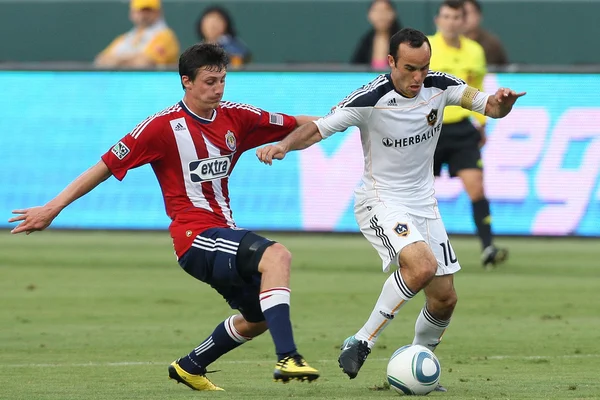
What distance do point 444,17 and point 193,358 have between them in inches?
268

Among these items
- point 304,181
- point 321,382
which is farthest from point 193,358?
point 304,181

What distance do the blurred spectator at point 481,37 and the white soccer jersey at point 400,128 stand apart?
8581 mm

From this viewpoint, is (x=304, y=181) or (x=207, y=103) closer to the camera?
(x=207, y=103)

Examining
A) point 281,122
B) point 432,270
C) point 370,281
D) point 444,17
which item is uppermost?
point 444,17

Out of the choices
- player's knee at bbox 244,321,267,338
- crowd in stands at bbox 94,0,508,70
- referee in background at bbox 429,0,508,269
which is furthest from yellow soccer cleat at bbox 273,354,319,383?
crowd in stands at bbox 94,0,508,70

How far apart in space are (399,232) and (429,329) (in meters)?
0.61

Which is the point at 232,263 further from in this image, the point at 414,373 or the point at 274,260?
the point at 414,373

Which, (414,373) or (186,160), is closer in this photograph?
(414,373)

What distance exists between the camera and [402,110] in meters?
7.68

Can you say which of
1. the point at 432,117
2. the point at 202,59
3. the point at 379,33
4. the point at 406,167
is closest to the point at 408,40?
the point at 432,117

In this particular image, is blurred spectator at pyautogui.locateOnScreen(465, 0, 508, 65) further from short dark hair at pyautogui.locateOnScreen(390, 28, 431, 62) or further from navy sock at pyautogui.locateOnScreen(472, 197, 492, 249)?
short dark hair at pyautogui.locateOnScreen(390, 28, 431, 62)

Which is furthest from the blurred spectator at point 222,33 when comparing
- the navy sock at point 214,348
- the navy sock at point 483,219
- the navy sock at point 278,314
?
the navy sock at point 278,314

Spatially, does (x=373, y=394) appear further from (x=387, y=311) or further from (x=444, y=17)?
(x=444, y=17)

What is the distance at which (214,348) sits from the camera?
24.5 ft
